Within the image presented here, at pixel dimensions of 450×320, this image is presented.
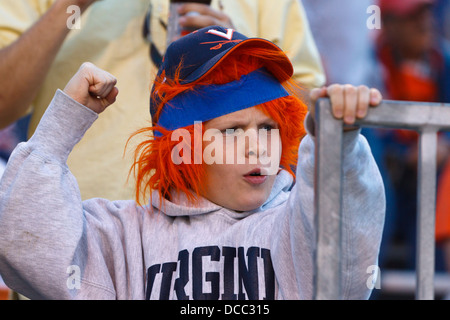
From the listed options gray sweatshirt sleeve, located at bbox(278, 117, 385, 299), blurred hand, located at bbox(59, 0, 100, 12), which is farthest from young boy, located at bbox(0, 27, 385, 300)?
blurred hand, located at bbox(59, 0, 100, 12)

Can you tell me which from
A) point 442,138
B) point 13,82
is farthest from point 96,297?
point 442,138

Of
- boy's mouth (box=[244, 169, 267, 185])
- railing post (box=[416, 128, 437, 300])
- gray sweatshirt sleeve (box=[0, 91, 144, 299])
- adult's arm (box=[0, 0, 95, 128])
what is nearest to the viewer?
railing post (box=[416, 128, 437, 300])

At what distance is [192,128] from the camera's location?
4.16ft

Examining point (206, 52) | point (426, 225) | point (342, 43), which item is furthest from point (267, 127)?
point (342, 43)

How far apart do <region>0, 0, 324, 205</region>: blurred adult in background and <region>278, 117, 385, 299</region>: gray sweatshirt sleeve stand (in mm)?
583

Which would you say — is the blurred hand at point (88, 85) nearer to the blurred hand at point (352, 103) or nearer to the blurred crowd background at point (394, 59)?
the blurred hand at point (352, 103)

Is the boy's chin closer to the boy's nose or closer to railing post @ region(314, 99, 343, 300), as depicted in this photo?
the boy's nose

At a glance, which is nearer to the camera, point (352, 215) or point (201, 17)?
point (352, 215)

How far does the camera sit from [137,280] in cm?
121

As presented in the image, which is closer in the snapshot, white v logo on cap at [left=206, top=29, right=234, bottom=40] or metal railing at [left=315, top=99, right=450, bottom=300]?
metal railing at [left=315, top=99, right=450, bottom=300]

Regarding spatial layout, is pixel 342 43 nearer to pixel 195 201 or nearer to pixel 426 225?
pixel 195 201

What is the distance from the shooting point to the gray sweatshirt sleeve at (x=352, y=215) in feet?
3.29

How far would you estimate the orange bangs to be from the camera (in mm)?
1260

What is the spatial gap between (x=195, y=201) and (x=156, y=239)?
10cm
